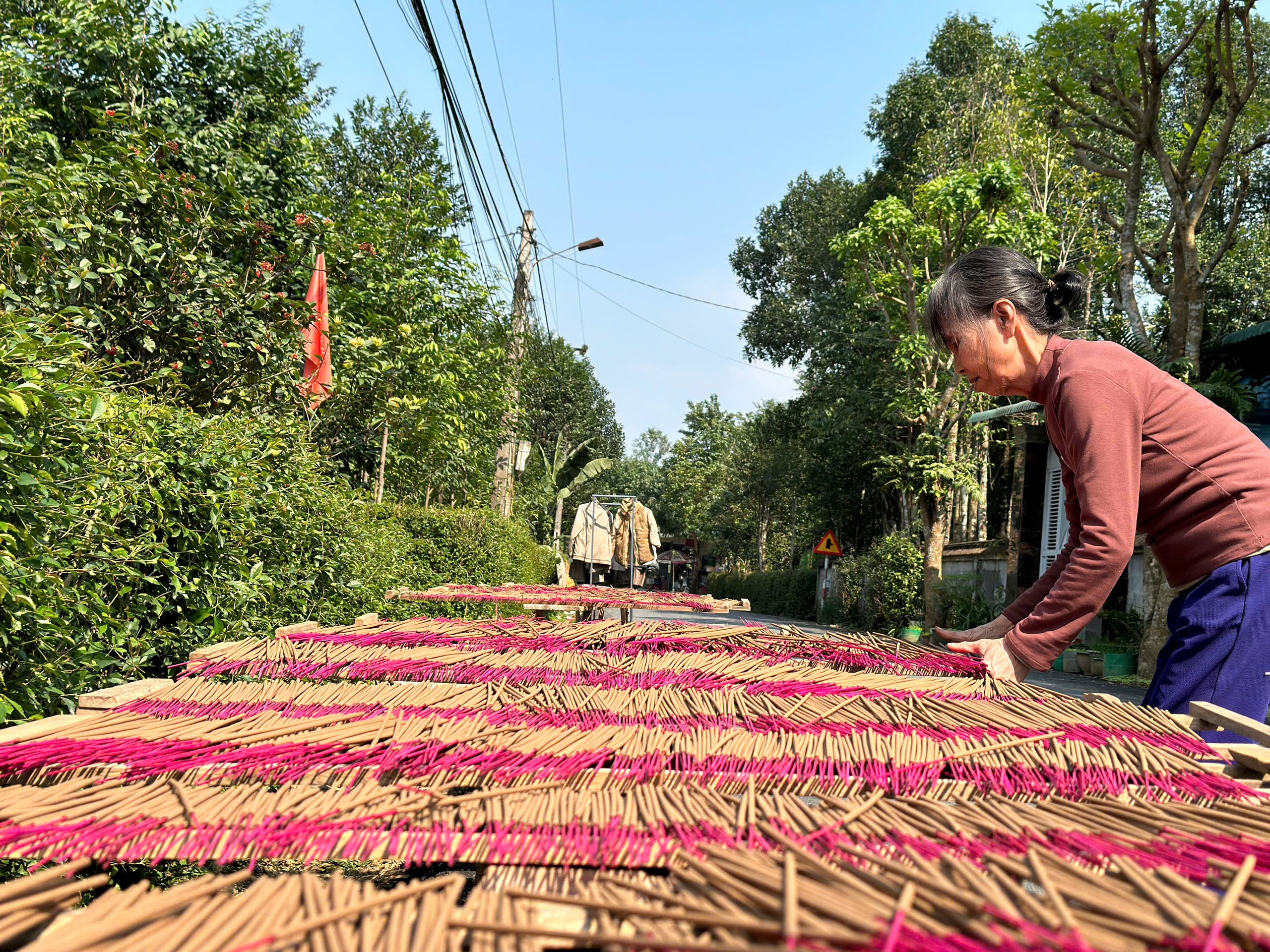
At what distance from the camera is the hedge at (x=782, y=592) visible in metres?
22.6

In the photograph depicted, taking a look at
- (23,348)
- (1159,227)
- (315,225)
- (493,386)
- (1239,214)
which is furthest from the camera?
(1159,227)

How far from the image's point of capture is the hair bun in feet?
6.72

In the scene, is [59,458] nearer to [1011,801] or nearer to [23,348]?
[23,348]

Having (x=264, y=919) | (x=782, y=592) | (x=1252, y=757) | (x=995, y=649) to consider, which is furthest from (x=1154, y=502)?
(x=782, y=592)

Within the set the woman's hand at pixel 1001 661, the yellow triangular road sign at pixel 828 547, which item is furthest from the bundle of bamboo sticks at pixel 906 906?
the yellow triangular road sign at pixel 828 547

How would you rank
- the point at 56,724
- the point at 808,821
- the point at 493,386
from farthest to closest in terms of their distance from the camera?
the point at 493,386, the point at 56,724, the point at 808,821

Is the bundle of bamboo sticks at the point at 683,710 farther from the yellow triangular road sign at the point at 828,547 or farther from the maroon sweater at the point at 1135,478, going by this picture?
the yellow triangular road sign at the point at 828,547

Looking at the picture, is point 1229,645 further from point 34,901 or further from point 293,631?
point 293,631

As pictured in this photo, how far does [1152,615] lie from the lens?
884cm

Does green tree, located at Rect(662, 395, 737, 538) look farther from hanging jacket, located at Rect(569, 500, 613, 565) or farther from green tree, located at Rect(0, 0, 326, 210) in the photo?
green tree, located at Rect(0, 0, 326, 210)

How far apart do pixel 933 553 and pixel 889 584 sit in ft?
7.14

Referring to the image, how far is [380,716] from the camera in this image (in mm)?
1506

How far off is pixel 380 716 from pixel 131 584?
158cm

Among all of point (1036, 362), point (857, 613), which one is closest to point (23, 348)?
point (1036, 362)
